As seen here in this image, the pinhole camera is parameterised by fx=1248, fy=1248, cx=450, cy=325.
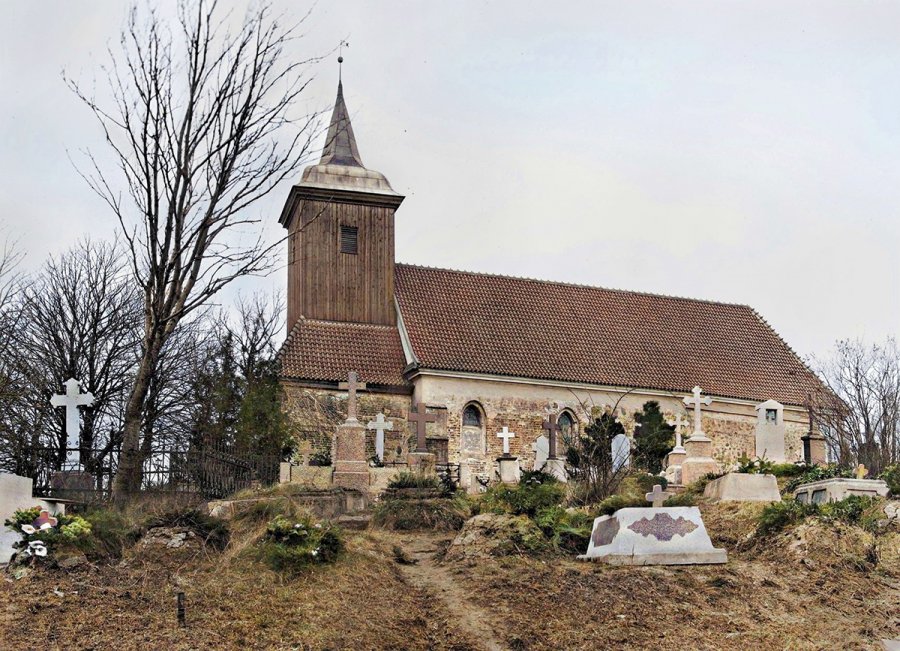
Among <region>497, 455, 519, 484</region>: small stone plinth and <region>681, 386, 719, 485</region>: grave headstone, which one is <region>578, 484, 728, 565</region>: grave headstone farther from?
<region>497, 455, 519, 484</region>: small stone plinth

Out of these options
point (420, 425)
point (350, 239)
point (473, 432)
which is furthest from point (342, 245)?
point (420, 425)

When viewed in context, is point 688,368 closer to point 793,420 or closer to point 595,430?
point 793,420

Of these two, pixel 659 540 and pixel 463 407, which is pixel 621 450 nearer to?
pixel 463 407

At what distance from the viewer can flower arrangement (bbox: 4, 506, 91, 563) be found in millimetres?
15133

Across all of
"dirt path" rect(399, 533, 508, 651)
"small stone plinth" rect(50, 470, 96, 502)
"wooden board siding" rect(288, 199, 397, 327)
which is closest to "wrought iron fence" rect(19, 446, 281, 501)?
"small stone plinth" rect(50, 470, 96, 502)

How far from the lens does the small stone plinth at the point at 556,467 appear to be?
85.1 feet

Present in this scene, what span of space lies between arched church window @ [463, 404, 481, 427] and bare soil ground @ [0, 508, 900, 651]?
1777cm

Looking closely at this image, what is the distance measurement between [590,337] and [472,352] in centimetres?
474

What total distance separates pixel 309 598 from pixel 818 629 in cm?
570

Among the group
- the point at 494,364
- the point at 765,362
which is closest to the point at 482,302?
the point at 494,364

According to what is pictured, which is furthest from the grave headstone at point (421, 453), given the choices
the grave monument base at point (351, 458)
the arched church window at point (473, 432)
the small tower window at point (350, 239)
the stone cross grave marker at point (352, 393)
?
the small tower window at point (350, 239)

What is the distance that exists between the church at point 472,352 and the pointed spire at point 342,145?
0.07m

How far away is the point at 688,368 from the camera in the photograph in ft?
125

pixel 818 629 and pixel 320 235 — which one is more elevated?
pixel 320 235
